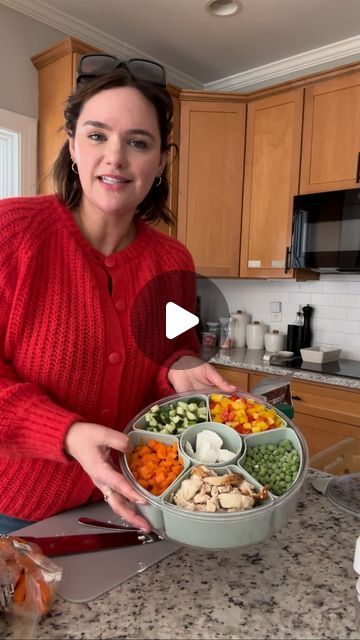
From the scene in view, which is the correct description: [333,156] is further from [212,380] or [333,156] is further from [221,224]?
[212,380]

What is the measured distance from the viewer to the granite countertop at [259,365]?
2371 mm

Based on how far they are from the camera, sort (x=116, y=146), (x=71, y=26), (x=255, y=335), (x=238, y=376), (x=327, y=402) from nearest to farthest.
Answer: (x=116, y=146), (x=327, y=402), (x=71, y=26), (x=238, y=376), (x=255, y=335)

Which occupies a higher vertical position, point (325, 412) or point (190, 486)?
point (190, 486)

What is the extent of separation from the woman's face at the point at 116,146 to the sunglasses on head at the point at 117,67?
0.05 meters

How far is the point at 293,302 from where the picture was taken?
3.12 m

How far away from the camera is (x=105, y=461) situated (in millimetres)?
633

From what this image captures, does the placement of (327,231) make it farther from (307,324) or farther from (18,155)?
(18,155)

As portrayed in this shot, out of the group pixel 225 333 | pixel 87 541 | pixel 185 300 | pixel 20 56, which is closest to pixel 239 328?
pixel 225 333

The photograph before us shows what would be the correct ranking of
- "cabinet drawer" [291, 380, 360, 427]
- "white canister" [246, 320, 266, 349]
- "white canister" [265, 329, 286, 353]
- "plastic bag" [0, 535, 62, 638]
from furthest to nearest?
1. "white canister" [246, 320, 266, 349]
2. "white canister" [265, 329, 286, 353]
3. "cabinet drawer" [291, 380, 360, 427]
4. "plastic bag" [0, 535, 62, 638]

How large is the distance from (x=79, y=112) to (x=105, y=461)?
612 millimetres

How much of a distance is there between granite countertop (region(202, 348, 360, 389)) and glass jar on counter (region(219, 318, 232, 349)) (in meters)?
0.06

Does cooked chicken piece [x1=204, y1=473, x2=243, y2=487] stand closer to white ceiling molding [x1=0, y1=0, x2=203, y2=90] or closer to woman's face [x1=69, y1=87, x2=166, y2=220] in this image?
woman's face [x1=69, y1=87, x2=166, y2=220]

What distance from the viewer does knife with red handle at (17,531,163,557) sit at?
71 centimetres
